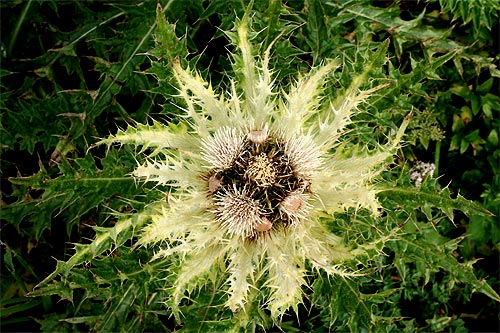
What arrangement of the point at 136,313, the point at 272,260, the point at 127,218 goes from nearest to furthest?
the point at 272,260 < the point at 127,218 < the point at 136,313

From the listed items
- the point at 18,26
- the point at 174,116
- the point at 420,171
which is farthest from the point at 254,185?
the point at 18,26

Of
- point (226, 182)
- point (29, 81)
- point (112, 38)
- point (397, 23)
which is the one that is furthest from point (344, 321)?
point (29, 81)

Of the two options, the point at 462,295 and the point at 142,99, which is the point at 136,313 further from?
the point at 462,295

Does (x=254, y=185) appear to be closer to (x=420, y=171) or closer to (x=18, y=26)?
(x=420, y=171)

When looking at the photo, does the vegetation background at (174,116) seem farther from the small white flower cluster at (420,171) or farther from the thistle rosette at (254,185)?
the thistle rosette at (254,185)

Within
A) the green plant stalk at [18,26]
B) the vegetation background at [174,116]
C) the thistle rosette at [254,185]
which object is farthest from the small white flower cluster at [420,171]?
the green plant stalk at [18,26]

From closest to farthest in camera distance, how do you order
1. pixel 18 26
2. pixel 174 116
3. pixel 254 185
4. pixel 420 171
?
pixel 254 185 → pixel 174 116 → pixel 420 171 → pixel 18 26
